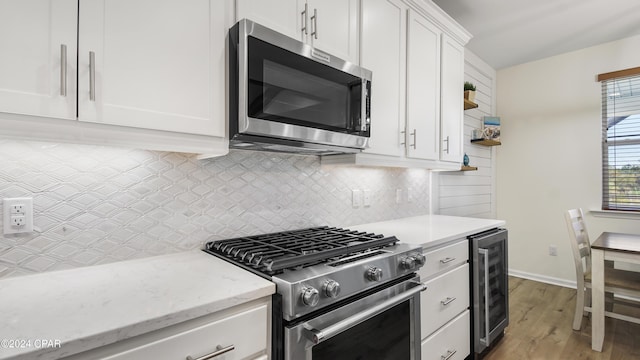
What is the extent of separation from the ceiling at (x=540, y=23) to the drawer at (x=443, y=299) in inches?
84.2

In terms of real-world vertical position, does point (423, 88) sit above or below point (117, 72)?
above

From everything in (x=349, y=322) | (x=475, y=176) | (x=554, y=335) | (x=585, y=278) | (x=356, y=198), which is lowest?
(x=554, y=335)

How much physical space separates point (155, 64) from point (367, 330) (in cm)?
125

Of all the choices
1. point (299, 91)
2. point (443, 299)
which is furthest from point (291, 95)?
point (443, 299)

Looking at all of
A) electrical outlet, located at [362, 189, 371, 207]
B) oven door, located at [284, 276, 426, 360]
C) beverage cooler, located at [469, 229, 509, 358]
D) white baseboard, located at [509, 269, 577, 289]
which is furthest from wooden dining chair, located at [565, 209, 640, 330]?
oven door, located at [284, 276, 426, 360]

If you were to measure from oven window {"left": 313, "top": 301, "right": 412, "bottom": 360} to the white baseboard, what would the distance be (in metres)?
3.17

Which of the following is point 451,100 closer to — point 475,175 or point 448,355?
point 475,175

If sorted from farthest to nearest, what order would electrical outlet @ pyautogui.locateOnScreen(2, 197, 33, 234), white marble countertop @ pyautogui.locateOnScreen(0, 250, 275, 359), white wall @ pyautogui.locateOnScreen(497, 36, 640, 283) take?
white wall @ pyautogui.locateOnScreen(497, 36, 640, 283), electrical outlet @ pyautogui.locateOnScreen(2, 197, 33, 234), white marble countertop @ pyautogui.locateOnScreen(0, 250, 275, 359)

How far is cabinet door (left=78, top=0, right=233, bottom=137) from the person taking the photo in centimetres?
94

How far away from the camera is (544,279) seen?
148 inches

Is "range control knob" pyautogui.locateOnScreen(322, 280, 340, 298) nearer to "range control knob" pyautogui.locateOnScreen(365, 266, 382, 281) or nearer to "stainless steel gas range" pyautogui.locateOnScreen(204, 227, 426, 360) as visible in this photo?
"stainless steel gas range" pyautogui.locateOnScreen(204, 227, 426, 360)

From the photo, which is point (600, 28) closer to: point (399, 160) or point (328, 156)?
point (399, 160)

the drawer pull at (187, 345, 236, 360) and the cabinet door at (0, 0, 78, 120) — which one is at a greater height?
the cabinet door at (0, 0, 78, 120)

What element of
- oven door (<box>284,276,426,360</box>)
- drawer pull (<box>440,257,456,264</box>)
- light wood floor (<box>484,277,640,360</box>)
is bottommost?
light wood floor (<box>484,277,640,360</box>)
